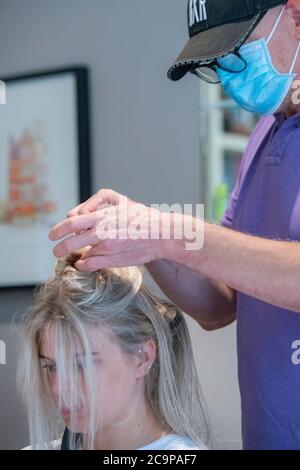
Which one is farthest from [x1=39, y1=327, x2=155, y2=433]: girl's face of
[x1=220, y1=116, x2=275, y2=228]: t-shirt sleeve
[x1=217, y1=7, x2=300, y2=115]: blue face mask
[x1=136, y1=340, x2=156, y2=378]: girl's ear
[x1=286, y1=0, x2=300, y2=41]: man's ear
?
[x1=286, y1=0, x2=300, y2=41]: man's ear

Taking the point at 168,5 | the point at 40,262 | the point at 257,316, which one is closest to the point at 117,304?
the point at 257,316

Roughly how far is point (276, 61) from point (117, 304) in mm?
499

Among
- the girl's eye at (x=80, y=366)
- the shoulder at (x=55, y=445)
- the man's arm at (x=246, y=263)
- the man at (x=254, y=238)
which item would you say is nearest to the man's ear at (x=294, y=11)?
the man at (x=254, y=238)

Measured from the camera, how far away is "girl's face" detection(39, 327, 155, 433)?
1244 mm

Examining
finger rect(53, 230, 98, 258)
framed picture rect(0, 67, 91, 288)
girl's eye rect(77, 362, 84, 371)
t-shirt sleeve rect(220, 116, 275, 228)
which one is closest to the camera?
finger rect(53, 230, 98, 258)

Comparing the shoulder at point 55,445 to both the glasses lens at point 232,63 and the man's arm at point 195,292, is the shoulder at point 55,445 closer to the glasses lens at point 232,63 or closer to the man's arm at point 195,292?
the man's arm at point 195,292

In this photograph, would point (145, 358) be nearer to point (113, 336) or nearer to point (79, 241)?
point (113, 336)

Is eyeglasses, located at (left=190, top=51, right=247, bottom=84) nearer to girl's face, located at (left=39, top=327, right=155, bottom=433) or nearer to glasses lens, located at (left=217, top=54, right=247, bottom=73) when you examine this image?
glasses lens, located at (left=217, top=54, right=247, bottom=73)

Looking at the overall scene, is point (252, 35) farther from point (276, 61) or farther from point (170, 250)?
point (170, 250)

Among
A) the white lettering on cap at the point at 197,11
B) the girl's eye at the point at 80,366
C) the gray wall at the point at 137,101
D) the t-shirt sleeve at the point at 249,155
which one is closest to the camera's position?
the girl's eye at the point at 80,366

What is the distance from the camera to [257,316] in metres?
1.37

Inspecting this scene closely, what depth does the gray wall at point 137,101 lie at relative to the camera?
1.97 metres

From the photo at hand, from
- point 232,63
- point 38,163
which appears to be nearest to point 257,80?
point 232,63

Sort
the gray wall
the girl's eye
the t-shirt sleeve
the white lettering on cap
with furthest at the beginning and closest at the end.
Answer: the gray wall, the t-shirt sleeve, the white lettering on cap, the girl's eye
